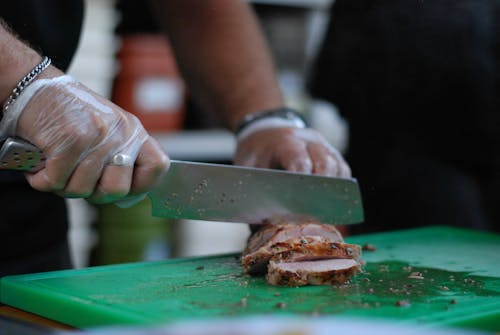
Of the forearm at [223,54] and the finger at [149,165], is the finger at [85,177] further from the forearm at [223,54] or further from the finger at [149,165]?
the forearm at [223,54]

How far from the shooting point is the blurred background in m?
3.26

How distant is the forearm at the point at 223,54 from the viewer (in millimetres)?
2184

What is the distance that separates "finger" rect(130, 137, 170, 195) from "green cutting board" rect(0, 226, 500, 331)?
0.18 meters

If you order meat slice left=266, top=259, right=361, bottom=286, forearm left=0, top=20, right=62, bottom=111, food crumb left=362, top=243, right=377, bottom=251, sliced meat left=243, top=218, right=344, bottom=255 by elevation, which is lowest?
meat slice left=266, top=259, right=361, bottom=286

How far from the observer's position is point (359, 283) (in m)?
1.52

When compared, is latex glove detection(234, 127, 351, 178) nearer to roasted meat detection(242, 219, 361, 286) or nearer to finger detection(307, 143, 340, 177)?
finger detection(307, 143, 340, 177)

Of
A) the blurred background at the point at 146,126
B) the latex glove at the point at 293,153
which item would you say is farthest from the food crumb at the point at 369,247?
the blurred background at the point at 146,126

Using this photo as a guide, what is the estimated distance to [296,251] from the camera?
1569 millimetres

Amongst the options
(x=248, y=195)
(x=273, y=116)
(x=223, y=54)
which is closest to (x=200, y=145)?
(x=223, y=54)

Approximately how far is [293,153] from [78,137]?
62cm

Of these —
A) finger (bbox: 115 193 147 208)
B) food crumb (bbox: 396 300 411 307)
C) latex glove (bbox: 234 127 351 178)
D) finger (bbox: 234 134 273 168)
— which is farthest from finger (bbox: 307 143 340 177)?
food crumb (bbox: 396 300 411 307)

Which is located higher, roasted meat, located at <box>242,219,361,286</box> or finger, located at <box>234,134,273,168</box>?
finger, located at <box>234,134,273,168</box>

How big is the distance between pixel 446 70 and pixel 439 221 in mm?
516

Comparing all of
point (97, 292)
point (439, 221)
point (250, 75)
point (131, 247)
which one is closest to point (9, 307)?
point (97, 292)
